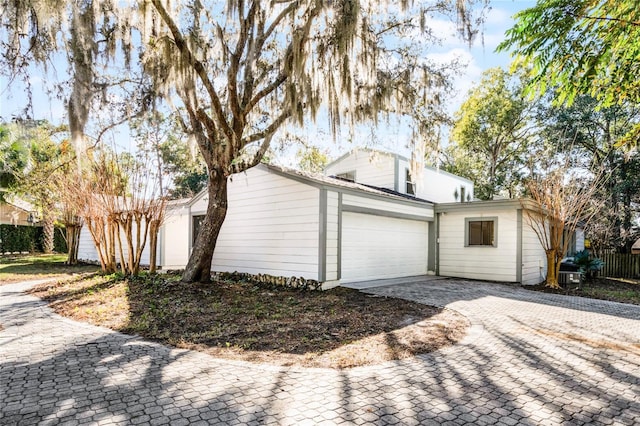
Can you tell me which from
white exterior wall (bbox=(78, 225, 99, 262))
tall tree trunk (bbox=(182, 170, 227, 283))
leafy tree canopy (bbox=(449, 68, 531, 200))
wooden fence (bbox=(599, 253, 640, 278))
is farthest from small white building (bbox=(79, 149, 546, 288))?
leafy tree canopy (bbox=(449, 68, 531, 200))

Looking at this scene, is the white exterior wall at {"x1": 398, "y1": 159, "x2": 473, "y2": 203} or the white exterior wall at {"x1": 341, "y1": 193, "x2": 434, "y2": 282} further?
the white exterior wall at {"x1": 398, "y1": 159, "x2": 473, "y2": 203}

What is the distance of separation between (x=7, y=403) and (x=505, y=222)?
37.4 feet

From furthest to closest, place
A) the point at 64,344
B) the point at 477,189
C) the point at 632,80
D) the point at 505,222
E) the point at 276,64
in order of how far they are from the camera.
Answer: the point at 477,189 < the point at 505,222 < the point at 276,64 < the point at 64,344 < the point at 632,80

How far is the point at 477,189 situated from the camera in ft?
79.3

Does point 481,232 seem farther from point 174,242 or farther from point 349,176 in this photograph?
point 174,242

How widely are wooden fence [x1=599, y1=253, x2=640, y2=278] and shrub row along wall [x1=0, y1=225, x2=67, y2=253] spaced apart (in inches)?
1001

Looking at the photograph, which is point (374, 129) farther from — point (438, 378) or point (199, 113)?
point (438, 378)

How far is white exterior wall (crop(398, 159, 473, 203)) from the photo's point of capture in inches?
564

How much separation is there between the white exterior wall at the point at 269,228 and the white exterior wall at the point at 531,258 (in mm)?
6434

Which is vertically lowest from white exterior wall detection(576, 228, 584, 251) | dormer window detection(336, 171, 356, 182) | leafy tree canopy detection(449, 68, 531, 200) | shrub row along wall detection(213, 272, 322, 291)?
shrub row along wall detection(213, 272, 322, 291)

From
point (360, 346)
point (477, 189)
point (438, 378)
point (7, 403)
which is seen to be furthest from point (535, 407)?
point (477, 189)

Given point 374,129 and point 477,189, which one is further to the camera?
point 477,189

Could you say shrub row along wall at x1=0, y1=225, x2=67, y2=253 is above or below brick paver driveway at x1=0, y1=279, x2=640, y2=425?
above

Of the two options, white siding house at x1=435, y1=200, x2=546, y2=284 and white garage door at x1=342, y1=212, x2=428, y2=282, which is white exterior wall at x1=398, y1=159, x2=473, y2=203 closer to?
white siding house at x1=435, y1=200, x2=546, y2=284
